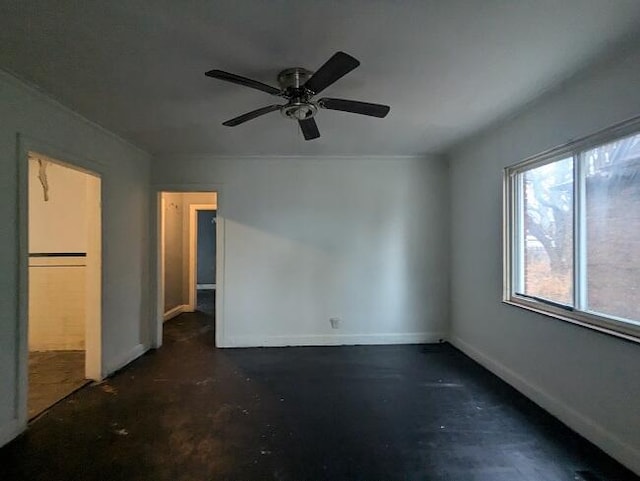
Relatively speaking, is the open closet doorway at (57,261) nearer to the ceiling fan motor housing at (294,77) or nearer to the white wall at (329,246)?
the white wall at (329,246)

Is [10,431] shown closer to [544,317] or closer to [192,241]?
[544,317]

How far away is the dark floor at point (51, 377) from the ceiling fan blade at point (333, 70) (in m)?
3.10

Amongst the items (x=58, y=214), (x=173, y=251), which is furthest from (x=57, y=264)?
(x=173, y=251)

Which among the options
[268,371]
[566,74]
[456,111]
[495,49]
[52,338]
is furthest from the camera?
[52,338]

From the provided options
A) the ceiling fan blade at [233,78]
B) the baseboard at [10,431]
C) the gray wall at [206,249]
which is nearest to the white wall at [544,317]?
the ceiling fan blade at [233,78]

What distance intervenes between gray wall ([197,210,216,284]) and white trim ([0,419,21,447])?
856 cm

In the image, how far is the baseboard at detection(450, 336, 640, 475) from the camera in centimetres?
204

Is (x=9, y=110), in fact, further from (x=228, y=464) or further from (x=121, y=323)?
(x=228, y=464)

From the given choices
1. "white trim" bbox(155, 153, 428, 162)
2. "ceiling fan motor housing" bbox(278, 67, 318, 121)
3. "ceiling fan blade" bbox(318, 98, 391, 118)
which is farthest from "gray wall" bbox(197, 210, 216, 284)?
"ceiling fan blade" bbox(318, 98, 391, 118)

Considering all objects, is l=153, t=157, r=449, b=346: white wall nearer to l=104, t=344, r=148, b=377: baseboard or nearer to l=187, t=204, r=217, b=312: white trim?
l=104, t=344, r=148, b=377: baseboard

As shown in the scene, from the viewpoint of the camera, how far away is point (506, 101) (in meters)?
2.79

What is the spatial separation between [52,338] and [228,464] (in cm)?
353

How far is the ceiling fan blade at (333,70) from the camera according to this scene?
5.58 feet

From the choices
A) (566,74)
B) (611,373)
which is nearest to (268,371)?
(611,373)
